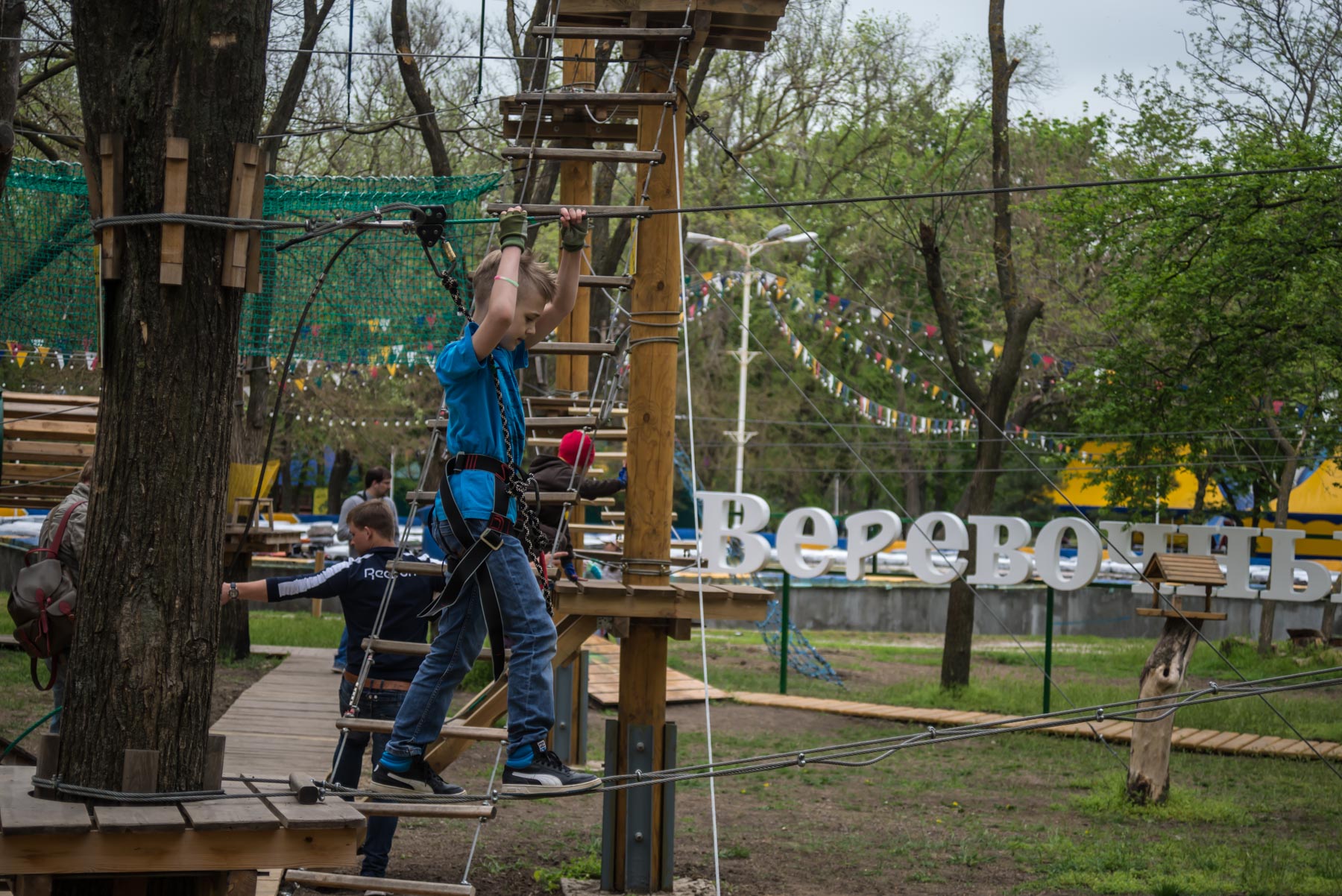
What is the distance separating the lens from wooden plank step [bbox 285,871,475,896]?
610cm

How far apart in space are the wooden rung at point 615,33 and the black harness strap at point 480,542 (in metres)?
3.08

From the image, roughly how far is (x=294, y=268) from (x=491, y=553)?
266 inches

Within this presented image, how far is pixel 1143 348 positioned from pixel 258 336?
1006cm

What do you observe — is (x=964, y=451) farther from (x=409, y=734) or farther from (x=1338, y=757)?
(x=409, y=734)

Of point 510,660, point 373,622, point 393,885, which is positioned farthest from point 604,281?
point 393,885

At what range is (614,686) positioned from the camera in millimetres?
14930

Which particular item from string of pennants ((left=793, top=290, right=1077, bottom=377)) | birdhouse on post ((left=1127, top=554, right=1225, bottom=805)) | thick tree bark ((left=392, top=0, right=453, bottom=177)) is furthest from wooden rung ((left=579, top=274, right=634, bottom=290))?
string of pennants ((left=793, top=290, right=1077, bottom=377))

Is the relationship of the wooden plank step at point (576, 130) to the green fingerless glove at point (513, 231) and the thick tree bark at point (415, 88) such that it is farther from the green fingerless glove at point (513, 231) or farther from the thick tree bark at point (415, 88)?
the green fingerless glove at point (513, 231)

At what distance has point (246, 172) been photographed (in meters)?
4.12

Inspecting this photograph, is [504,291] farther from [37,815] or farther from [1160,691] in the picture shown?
[1160,691]

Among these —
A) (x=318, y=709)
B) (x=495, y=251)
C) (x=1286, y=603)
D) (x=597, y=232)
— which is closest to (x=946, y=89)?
(x=597, y=232)

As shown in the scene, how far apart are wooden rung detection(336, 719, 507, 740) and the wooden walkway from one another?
23.9 feet

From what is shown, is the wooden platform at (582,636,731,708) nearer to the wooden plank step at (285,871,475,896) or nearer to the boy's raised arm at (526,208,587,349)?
the wooden plank step at (285,871,475,896)

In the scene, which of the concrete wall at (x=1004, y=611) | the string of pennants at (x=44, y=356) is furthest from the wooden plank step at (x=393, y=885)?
Answer: the concrete wall at (x=1004, y=611)
